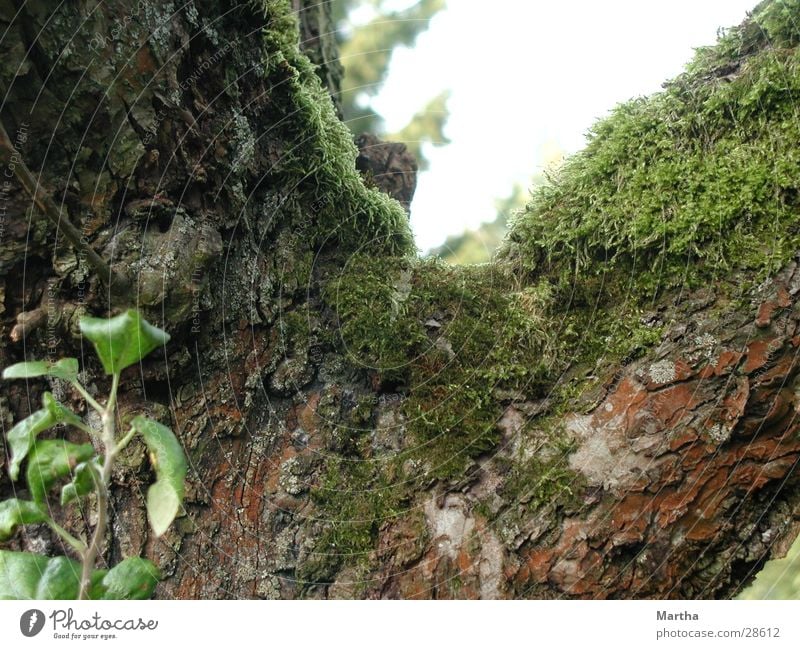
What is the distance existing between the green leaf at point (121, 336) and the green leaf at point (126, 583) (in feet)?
1.19

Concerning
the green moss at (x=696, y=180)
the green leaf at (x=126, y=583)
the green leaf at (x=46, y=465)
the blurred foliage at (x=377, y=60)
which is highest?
the blurred foliage at (x=377, y=60)

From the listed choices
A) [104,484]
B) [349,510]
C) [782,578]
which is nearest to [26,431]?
[104,484]

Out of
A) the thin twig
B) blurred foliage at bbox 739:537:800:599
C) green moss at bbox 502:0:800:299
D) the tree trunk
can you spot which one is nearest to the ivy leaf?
the tree trunk

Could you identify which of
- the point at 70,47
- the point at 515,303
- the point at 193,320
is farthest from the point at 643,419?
the point at 70,47

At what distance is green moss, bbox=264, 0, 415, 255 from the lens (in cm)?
151

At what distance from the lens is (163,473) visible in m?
0.85

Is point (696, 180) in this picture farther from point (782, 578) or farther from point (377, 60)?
point (377, 60)

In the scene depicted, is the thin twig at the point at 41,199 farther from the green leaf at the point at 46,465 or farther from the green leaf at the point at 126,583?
the green leaf at the point at 126,583

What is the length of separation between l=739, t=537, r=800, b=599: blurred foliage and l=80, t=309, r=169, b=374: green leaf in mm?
1597

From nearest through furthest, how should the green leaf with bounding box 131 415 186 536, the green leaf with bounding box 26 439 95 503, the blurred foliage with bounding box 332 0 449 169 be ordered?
the green leaf with bounding box 131 415 186 536
the green leaf with bounding box 26 439 95 503
the blurred foliage with bounding box 332 0 449 169

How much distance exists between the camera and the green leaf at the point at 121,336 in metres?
0.83

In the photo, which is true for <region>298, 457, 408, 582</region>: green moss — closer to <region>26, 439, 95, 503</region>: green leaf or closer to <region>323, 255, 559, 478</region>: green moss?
<region>323, 255, 559, 478</region>: green moss

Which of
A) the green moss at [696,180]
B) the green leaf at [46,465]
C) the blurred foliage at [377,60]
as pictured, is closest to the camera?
the green leaf at [46,465]

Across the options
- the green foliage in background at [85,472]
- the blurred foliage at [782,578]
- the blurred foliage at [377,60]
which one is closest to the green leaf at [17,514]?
the green foliage in background at [85,472]
